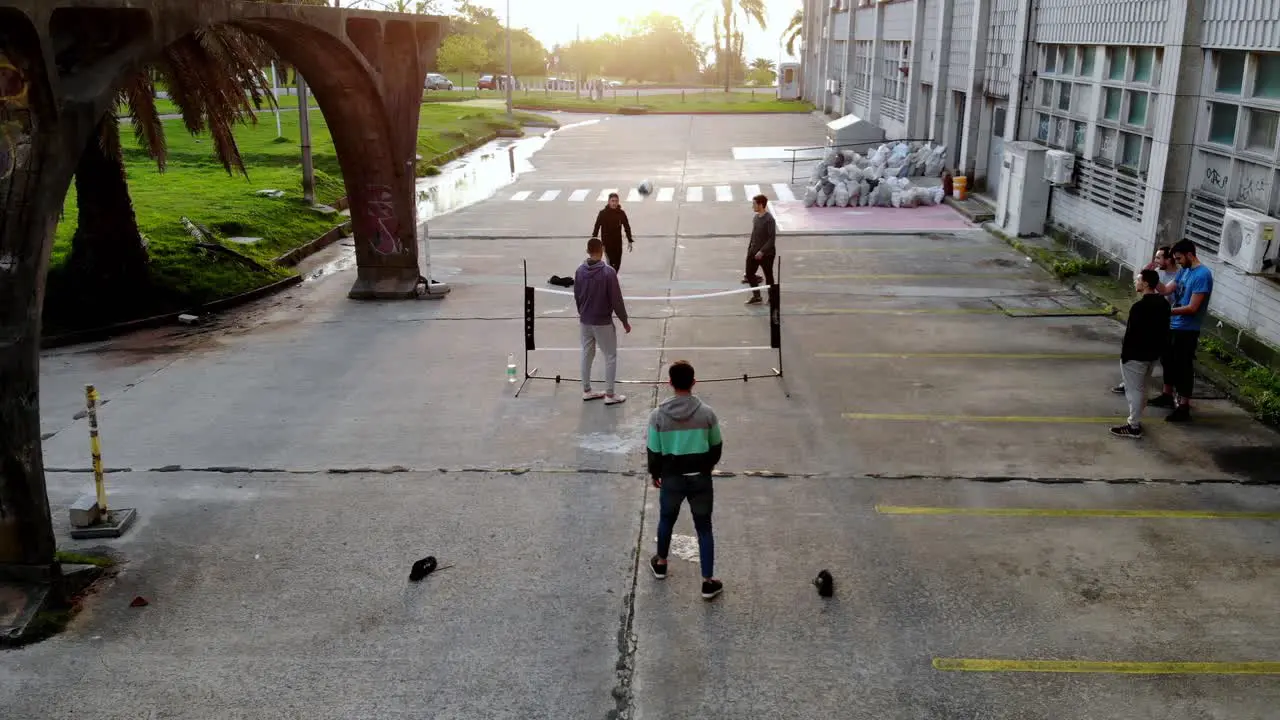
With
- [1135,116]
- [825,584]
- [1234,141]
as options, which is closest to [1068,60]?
[1135,116]

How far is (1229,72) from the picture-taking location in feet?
51.4

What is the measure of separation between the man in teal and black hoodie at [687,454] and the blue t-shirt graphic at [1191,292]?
6.71 metres

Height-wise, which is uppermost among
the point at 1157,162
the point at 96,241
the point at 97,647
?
the point at 1157,162

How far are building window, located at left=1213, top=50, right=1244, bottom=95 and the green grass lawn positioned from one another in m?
16.2

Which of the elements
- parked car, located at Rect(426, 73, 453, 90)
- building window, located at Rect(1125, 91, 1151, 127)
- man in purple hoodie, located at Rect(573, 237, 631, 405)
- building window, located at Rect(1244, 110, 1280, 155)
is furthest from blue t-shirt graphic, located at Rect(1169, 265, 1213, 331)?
parked car, located at Rect(426, 73, 453, 90)

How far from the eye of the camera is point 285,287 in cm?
2039

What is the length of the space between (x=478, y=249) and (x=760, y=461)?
14.0 m

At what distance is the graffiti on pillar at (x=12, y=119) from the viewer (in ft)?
24.3

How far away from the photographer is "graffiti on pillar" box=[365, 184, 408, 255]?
19.1 metres

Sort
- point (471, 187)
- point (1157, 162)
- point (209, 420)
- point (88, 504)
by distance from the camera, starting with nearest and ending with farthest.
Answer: point (88, 504), point (209, 420), point (1157, 162), point (471, 187)

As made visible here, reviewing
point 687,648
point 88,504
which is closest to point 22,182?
point 88,504

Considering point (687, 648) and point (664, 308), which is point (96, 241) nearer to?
point (664, 308)

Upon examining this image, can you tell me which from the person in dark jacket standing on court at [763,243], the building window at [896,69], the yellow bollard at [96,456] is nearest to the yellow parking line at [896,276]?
the person in dark jacket standing on court at [763,243]

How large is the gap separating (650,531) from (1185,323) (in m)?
6.78
